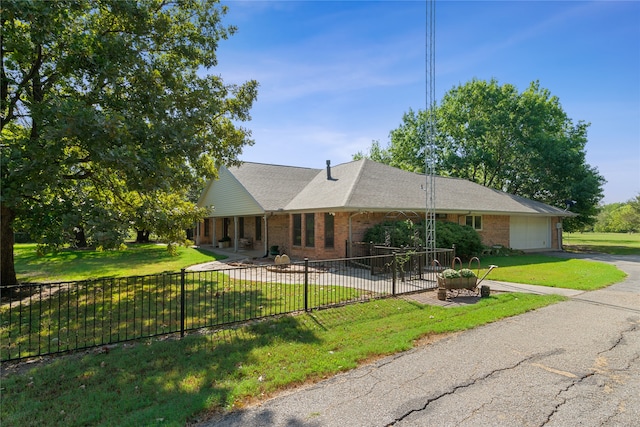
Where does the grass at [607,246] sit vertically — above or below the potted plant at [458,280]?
below

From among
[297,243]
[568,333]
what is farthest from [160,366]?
[297,243]

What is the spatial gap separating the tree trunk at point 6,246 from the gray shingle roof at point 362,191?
10.0m

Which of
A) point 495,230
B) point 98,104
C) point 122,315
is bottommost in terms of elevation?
point 122,315

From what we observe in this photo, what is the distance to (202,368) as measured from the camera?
472 cm

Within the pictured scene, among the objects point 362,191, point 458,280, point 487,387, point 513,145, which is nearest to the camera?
point 487,387

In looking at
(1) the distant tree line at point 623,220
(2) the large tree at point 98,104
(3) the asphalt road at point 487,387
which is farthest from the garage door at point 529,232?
(1) the distant tree line at point 623,220

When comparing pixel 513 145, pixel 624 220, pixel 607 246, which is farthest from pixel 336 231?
pixel 624 220

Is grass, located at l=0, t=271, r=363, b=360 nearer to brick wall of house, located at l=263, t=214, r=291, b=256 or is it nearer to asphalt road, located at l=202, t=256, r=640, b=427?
asphalt road, located at l=202, t=256, r=640, b=427

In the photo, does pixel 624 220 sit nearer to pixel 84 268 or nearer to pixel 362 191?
pixel 362 191

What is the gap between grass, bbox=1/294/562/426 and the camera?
369 cm

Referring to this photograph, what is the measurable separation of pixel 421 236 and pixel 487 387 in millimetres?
12275

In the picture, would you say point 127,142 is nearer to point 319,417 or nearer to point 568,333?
point 319,417

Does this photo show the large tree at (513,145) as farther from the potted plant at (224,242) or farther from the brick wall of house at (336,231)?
the potted plant at (224,242)

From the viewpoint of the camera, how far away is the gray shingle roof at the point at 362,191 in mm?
16062
